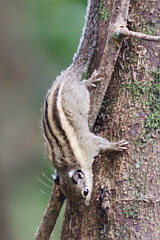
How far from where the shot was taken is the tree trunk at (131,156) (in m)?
4.30

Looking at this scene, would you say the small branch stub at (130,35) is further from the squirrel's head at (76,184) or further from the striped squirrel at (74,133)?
the squirrel's head at (76,184)

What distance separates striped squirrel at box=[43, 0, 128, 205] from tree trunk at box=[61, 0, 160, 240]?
0.28 ft

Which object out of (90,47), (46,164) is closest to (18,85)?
(46,164)

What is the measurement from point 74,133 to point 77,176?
35 cm

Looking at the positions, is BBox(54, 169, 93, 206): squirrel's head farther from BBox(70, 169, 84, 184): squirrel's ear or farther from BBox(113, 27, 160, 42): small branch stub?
BBox(113, 27, 160, 42): small branch stub

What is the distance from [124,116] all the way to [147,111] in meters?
0.17

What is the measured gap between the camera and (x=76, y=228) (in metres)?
4.48

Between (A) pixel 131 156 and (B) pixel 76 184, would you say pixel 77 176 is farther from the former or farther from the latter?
(A) pixel 131 156

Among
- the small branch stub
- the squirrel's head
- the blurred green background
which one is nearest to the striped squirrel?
the squirrel's head

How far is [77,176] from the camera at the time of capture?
15.5ft

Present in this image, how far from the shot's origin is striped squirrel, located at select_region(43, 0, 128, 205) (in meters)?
4.60

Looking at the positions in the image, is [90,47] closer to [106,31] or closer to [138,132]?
[106,31]

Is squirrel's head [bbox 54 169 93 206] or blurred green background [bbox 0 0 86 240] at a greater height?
squirrel's head [bbox 54 169 93 206]

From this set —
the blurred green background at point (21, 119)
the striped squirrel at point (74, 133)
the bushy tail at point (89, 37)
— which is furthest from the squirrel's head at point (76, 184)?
the blurred green background at point (21, 119)
